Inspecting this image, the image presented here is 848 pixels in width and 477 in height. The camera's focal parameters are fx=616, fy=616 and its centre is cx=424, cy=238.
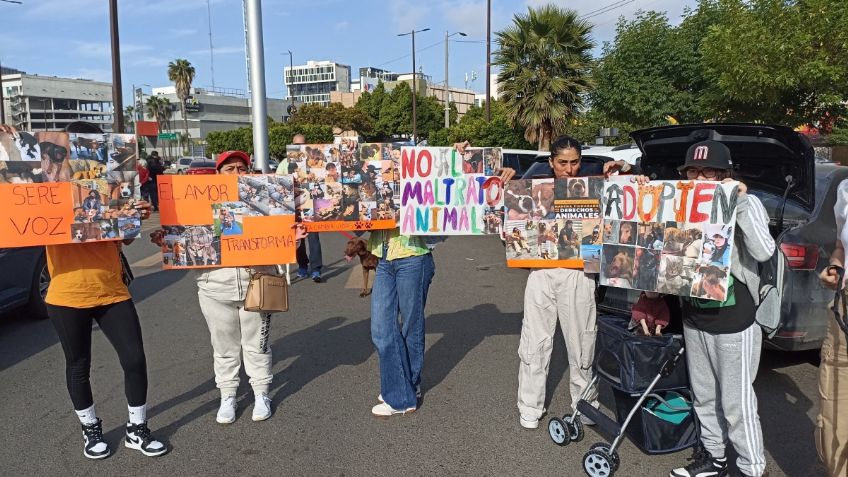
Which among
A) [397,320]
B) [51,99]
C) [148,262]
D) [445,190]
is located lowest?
[148,262]

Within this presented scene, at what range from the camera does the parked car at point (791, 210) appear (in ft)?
14.1

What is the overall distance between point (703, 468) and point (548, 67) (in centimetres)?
2086

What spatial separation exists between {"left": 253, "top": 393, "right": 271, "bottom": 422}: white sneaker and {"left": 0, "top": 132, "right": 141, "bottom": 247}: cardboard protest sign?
143cm

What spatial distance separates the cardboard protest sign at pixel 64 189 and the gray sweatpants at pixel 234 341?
32.4 inches

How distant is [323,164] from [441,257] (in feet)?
22.6

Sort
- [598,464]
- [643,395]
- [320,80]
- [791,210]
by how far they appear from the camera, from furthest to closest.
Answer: [320,80]
[791,210]
[598,464]
[643,395]

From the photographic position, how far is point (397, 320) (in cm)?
421

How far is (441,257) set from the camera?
10.8 metres

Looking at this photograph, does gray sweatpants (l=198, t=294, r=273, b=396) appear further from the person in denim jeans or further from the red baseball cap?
the red baseball cap

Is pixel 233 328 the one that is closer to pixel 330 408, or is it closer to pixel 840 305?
pixel 330 408

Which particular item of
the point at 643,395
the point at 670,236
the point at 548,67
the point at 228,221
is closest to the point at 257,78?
the point at 228,221

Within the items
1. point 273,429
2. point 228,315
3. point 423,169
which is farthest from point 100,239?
point 423,169

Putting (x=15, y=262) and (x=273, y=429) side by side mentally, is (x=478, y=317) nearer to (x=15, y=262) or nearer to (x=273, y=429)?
(x=273, y=429)

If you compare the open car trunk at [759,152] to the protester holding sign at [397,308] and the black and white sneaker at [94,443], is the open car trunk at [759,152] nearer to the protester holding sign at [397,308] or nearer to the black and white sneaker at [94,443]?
the protester holding sign at [397,308]
